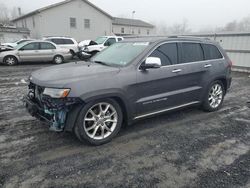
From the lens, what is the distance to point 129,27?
1858 inches

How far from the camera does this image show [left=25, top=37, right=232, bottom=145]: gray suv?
10.3 ft

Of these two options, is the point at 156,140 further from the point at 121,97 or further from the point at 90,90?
the point at 90,90

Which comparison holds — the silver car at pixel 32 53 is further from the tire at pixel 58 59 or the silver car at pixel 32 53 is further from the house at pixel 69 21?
the house at pixel 69 21

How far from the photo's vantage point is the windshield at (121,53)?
3848 mm

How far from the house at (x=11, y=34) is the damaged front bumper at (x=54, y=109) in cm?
2908

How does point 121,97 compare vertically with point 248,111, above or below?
above

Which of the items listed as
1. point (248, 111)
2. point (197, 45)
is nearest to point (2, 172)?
point (197, 45)

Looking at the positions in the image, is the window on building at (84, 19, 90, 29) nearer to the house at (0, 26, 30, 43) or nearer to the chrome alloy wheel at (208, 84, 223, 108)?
the house at (0, 26, 30, 43)

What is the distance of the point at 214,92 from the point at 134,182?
3359 mm

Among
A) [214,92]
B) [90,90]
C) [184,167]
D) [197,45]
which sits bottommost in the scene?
[184,167]

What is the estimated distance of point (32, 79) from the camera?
11.6 ft

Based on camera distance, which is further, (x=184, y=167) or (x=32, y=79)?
(x=32, y=79)

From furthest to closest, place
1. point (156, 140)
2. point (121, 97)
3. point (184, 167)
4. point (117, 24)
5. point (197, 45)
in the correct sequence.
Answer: point (117, 24)
point (197, 45)
point (156, 140)
point (121, 97)
point (184, 167)

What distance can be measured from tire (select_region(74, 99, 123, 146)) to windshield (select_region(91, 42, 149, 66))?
0.82m
